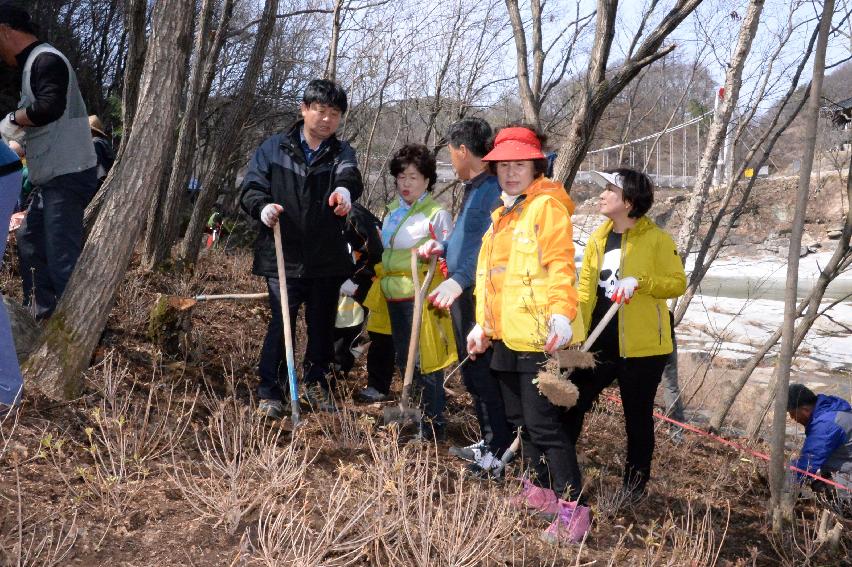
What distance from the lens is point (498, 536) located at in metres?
2.71

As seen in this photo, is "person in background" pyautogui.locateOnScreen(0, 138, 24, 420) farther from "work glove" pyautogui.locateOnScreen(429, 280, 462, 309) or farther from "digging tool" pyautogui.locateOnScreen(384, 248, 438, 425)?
"work glove" pyautogui.locateOnScreen(429, 280, 462, 309)

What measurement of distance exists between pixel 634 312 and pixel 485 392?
2.81 feet

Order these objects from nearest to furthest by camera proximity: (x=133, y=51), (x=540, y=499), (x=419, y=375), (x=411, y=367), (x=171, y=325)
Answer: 1. (x=540, y=499)
2. (x=411, y=367)
3. (x=419, y=375)
4. (x=171, y=325)
5. (x=133, y=51)

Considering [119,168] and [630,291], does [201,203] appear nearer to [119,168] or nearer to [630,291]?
[119,168]

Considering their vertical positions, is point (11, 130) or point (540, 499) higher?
point (11, 130)

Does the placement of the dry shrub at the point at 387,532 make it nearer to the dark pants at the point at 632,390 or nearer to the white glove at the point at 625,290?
the dark pants at the point at 632,390

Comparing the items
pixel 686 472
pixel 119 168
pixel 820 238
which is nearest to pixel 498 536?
pixel 119 168

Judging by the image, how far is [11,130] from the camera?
388 cm

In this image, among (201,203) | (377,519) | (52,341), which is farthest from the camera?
(201,203)

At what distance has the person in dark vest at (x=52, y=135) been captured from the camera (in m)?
3.79

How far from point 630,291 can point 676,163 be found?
5606cm

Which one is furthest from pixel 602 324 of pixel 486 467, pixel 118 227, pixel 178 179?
pixel 178 179

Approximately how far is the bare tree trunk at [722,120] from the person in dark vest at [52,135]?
5.31 m

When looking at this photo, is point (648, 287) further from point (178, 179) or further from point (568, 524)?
point (178, 179)
